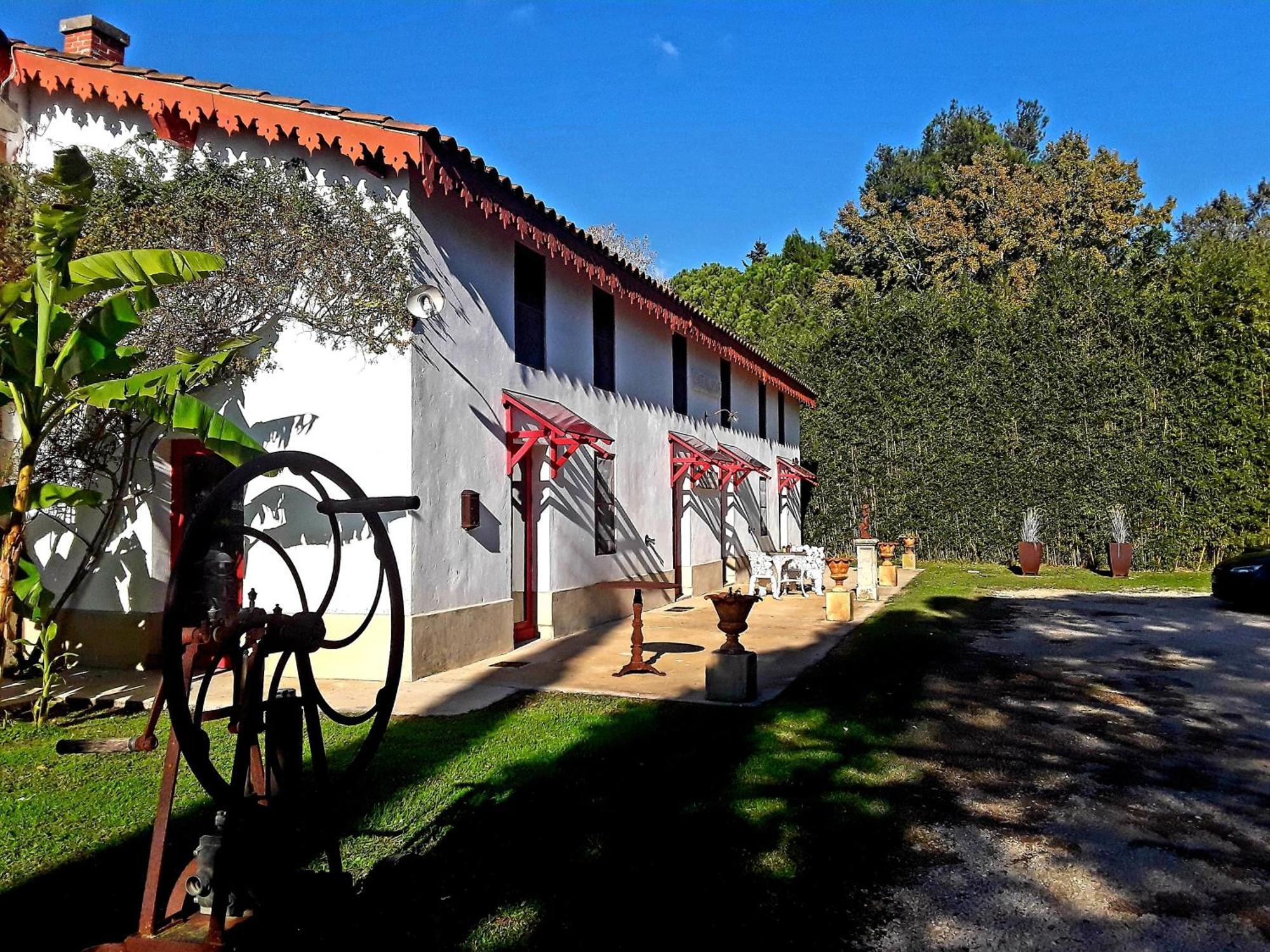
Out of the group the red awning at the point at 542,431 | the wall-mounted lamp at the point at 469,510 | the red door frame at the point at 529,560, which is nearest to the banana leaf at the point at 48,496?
the wall-mounted lamp at the point at 469,510

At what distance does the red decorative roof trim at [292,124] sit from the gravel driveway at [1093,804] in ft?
21.8

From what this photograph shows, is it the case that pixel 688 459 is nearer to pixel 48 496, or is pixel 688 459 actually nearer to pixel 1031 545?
pixel 1031 545

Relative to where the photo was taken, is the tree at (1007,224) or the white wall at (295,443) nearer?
the white wall at (295,443)

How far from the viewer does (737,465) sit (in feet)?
58.2

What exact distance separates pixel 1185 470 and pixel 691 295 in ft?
99.1

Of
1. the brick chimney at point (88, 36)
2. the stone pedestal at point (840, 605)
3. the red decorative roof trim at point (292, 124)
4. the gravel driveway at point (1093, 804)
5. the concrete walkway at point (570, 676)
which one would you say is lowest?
the gravel driveway at point (1093, 804)

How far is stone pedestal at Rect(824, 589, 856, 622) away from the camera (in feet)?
43.2

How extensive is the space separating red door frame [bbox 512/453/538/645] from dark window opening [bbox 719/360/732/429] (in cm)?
844

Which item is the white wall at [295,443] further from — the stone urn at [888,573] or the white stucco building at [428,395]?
the stone urn at [888,573]

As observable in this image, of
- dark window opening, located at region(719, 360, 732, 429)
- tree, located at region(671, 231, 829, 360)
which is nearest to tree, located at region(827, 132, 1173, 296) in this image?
tree, located at region(671, 231, 829, 360)

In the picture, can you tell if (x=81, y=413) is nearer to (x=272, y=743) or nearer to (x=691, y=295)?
(x=272, y=743)

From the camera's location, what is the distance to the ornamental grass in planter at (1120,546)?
734 inches

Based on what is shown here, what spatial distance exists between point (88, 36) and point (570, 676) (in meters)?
9.05

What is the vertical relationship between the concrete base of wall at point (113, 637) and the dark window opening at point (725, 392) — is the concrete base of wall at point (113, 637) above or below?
below
